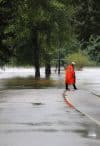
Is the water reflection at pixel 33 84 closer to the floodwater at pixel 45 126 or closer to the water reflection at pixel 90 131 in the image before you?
the floodwater at pixel 45 126

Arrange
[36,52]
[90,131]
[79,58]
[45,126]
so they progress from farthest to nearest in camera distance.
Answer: [79,58] < [36,52] < [45,126] < [90,131]

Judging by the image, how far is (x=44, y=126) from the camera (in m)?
16.9

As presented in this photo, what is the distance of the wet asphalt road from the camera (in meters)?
13.8

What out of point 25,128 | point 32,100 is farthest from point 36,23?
point 25,128

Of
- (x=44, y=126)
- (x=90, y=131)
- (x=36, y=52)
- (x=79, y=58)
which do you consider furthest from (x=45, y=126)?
(x=79, y=58)

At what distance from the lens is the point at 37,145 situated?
13141mm

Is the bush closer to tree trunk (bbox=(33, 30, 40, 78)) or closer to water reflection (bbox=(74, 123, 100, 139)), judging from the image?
tree trunk (bbox=(33, 30, 40, 78))

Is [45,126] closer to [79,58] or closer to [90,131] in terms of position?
[90,131]

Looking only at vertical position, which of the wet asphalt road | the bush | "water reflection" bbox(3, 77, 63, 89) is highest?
the wet asphalt road

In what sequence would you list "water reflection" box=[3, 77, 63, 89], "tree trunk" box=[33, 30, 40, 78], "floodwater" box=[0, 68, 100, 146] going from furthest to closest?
"tree trunk" box=[33, 30, 40, 78] → "water reflection" box=[3, 77, 63, 89] → "floodwater" box=[0, 68, 100, 146]

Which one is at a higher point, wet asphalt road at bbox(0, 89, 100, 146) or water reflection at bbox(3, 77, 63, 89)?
wet asphalt road at bbox(0, 89, 100, 146)

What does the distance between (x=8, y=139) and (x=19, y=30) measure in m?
42.6

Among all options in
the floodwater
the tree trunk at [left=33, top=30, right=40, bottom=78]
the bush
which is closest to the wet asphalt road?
the floodwater

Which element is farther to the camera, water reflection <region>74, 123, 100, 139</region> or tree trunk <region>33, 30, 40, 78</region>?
tree trunk <region>33, 30, 40, 78</region>
